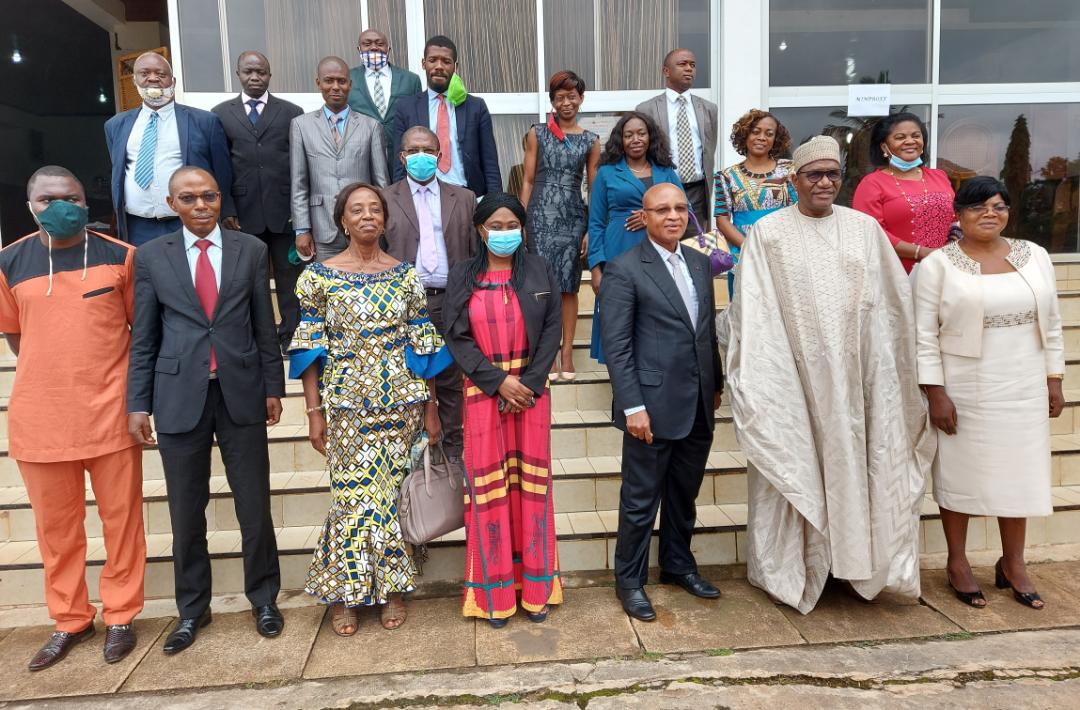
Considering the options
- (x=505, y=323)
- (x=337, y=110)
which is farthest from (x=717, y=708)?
(x=337, y=110)

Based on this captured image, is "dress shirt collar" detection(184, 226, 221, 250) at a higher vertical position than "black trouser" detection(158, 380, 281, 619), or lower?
higher

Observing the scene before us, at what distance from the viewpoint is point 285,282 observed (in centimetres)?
491

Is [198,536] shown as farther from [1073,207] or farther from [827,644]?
[1073,207]

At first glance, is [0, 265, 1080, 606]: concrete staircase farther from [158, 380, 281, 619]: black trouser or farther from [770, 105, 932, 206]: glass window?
[770, 105, 932, 206]: glass window

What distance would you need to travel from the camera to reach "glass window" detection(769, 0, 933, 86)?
22.0ft

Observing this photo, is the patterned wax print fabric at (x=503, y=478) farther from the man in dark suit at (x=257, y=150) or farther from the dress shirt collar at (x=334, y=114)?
the man in dark suit at (x=257, y=150)

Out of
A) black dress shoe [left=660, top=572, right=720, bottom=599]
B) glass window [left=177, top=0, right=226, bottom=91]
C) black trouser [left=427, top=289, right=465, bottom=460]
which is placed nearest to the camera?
black dress shoe [left=660, top=572, right=720, bottom=599]

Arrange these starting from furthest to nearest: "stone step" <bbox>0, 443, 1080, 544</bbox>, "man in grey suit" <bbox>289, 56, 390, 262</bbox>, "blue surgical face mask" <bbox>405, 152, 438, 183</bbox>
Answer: "man in grey suit" <bbox>289, 56, 390, 262</bbox> < "stone step" <bbox>0, 443, 1080, 544</bbox> < "blue surgical face mask" <bbox>405, 152, 438, 183</bbox>

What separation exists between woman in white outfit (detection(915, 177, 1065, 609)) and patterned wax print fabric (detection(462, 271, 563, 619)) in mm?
1818

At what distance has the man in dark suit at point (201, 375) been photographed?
2990 millimetres

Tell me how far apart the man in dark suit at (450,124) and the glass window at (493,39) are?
2.17m

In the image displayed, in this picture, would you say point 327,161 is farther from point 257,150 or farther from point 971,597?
point 971,597

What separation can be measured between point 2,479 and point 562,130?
397 centimetres

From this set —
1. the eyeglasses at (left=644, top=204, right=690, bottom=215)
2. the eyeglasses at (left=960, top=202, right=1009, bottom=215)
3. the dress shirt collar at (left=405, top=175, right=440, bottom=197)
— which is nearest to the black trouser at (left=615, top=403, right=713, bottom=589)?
the eyeglasses at (left=644, top=204, right=690, bottom=215)
